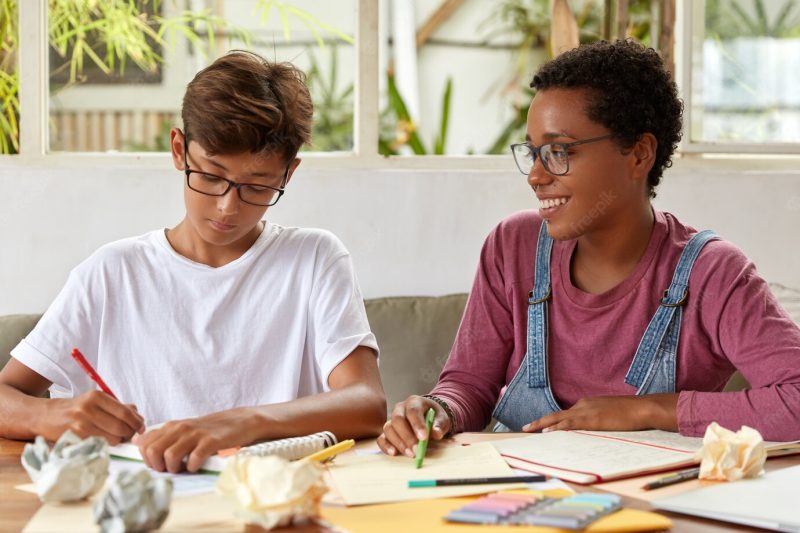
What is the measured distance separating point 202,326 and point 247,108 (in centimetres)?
45

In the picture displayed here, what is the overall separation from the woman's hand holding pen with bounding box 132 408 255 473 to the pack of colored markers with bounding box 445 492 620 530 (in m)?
0.41

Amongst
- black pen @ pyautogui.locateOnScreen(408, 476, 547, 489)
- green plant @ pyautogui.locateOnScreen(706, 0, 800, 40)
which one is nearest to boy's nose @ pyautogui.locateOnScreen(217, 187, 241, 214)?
black pen @ pyautogui.locateOnScreen(408, 476, 547, 489)

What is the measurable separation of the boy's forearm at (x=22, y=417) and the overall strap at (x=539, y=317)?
94 centimetres

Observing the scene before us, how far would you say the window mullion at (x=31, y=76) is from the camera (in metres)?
3.06

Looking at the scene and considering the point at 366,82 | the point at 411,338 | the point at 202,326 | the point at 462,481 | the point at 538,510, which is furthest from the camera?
the point at 366,82

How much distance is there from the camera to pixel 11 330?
8.54ft

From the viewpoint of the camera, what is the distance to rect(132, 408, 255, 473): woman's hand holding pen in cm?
143

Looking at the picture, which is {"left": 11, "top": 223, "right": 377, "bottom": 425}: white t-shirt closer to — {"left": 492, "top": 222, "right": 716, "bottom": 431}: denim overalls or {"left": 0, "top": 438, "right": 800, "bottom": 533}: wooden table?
{"left": 492, "top": 222, "right": 716, "bottom": 431}: denim overalls

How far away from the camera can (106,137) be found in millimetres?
3289

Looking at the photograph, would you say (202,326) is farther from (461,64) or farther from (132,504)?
(461,64)

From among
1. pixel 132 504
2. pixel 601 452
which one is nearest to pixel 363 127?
pixel 601 452

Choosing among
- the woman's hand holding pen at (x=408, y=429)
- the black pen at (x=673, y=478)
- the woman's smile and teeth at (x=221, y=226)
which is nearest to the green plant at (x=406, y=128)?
the woman's smile and teeth at (x=221, y=226)

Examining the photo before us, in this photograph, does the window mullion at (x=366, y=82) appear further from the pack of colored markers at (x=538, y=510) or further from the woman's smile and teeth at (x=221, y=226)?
the pack of colored markers at (x=538, y=510)

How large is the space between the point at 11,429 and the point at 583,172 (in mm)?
1166
